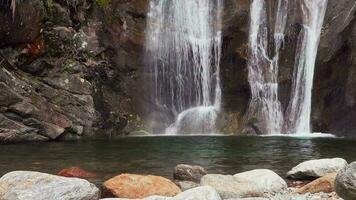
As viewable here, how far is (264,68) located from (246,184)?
18.3 meters

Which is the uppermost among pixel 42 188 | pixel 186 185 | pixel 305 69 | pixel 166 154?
pixel 305 69

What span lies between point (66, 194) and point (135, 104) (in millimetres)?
19488

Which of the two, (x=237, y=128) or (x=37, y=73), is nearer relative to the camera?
(x=37, y=73)

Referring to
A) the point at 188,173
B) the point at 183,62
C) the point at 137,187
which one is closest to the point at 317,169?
the point at 188,173

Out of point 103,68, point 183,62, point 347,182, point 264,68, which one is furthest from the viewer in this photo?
point 183,62

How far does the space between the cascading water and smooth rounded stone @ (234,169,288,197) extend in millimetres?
16628

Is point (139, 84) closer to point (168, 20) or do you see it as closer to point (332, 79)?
point (168, 20)

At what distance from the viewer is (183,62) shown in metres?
28.2

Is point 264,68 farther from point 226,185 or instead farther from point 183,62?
point 226,185

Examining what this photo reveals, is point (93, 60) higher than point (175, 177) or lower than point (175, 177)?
higher

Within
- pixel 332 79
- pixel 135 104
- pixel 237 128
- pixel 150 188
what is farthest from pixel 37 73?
pixel 150 188

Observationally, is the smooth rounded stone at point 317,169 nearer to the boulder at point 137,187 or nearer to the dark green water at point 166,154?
the dark green water at point 166,154

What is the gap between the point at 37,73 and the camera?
24359mm

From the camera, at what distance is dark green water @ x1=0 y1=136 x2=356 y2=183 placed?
13.6 metres
